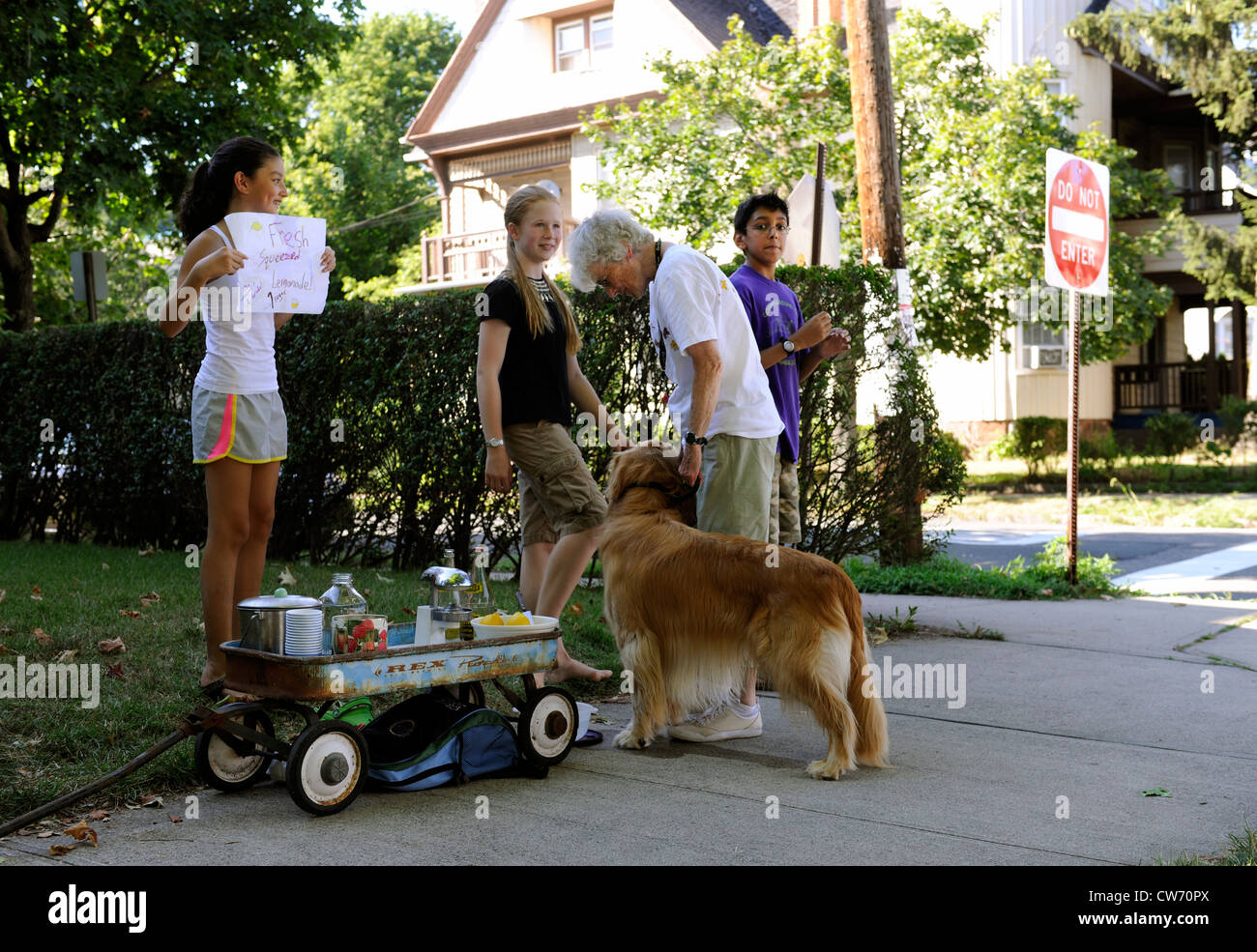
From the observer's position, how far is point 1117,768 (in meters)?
4.74

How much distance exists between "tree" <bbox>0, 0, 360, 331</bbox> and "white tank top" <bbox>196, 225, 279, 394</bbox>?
996 cm

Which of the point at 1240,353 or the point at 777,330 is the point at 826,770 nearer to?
the point at 777,330

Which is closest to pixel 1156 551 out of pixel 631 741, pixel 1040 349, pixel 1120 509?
pixel 1120 509

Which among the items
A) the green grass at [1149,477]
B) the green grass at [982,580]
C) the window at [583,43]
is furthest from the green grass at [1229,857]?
the window at [583,43]

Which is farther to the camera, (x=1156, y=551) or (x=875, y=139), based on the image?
(x=1156, y=551)

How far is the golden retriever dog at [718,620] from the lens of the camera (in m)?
4.54

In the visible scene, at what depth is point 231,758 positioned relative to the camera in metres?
4.33

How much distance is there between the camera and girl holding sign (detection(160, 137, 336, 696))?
4.86m

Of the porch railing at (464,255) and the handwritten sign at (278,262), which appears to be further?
the porch railing at (464,255)

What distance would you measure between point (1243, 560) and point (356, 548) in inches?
324

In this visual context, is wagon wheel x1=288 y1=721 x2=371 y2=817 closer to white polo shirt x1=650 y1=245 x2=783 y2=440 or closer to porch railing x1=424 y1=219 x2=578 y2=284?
white polo shirt x1=650 y1=245 x2=783 y2=440

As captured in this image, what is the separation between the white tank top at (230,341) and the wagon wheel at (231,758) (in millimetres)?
1377

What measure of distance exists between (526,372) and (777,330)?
1190 mm

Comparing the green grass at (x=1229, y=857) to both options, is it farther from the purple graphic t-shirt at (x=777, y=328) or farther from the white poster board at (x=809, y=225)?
the white poster board at (x=809, y=225)
